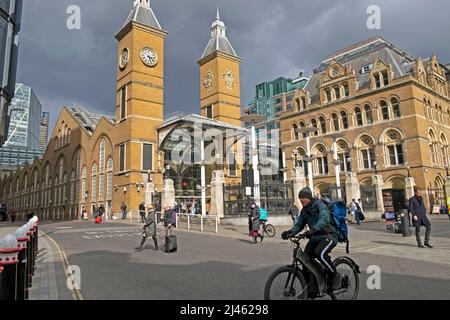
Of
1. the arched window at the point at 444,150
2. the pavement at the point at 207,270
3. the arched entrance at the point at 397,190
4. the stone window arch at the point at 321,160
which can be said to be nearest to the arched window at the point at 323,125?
the stone window arch at the point at 321,160

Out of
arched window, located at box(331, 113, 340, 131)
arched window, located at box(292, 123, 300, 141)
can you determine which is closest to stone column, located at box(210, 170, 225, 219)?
arched window, located at box(331, 113, 340, 131)

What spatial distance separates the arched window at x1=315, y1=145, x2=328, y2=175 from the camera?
41.9m

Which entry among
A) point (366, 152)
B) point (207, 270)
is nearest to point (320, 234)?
point (207, 270)

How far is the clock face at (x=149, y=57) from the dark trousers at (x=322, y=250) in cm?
3786

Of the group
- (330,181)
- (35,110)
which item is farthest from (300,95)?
(35,110)

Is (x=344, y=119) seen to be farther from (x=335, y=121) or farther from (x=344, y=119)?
(x=335, y=121)

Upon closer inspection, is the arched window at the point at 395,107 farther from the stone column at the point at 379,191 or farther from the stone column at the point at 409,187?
the stone column at the point at 379,191

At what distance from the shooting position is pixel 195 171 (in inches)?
1662

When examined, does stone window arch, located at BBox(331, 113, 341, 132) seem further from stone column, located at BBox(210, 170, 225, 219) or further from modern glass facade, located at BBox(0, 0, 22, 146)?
modern glass facade, located at BBox(0, 0, 22, 146)

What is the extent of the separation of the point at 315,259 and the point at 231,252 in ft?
20.3

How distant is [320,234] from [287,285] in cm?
91

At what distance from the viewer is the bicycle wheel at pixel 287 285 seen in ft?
15.0

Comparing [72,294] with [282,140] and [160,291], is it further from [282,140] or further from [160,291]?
[282,140]

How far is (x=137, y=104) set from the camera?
37594 millimetres
